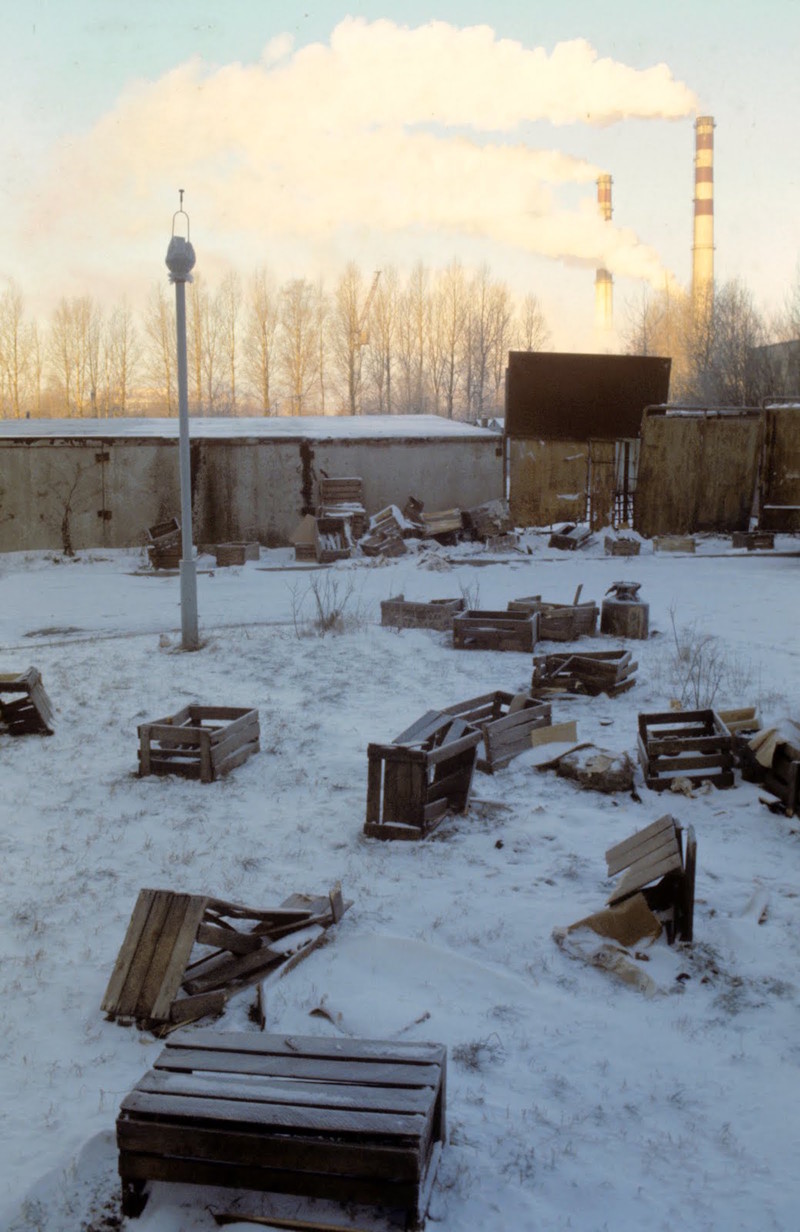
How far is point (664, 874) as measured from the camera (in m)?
5.12

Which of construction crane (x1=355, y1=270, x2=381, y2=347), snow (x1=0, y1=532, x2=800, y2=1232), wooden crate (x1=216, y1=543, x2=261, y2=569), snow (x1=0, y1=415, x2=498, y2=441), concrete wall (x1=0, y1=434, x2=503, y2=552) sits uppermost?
construction crane (x1=355, y1=270, x2=381, y2=347)

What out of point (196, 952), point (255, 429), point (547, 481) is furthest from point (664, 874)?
point (255, 429)

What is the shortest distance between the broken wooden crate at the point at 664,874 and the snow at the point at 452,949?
183mm

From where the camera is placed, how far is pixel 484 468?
77.0ft

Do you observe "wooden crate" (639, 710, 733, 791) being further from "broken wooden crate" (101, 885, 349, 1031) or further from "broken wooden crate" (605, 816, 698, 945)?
"broken wooden crate" (101, 885, 349, 1031)

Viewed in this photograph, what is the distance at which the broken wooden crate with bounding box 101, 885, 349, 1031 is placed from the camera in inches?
177

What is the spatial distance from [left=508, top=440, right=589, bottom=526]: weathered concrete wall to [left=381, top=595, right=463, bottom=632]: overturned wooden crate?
1119 cm

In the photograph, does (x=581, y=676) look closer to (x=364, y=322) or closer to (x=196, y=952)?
(x=196, y=952)

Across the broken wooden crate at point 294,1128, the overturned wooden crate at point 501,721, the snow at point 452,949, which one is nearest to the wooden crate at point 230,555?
the snow at point 452,949

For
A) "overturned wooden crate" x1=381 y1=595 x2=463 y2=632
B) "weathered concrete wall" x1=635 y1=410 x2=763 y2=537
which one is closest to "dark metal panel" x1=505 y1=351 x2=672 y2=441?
"weathered concrete wall" x1=635 y1=410 x2=763 y2=537

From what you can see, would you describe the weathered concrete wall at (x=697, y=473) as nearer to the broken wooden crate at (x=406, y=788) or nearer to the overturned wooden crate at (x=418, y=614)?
the overturned wooden crate at (x=418, y=614)

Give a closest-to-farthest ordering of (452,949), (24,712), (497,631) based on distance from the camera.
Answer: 1. (452,949)
2. (24,712)
3. (497,631)

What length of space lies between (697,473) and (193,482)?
11.4m

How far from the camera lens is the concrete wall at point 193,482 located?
833 inches
